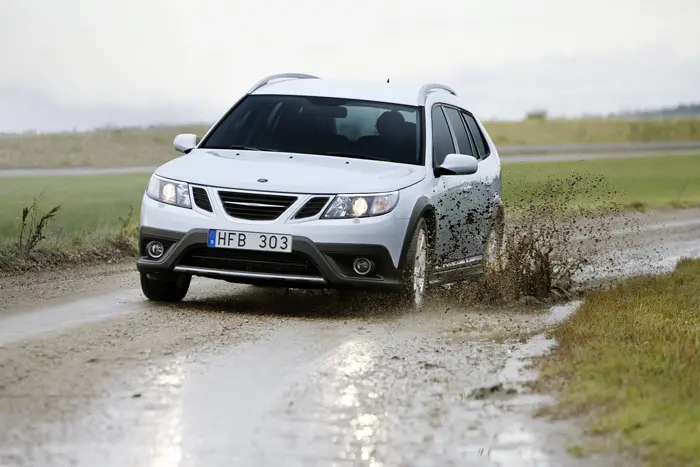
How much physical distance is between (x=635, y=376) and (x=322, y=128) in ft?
16.8

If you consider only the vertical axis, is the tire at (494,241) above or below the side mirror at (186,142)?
below

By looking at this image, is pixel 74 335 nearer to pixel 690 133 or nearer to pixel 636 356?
pixel 636 356

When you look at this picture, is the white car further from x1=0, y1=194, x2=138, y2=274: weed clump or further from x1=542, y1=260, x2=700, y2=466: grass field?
x1=0, y1=194, x2=138, y2=274: weed clump

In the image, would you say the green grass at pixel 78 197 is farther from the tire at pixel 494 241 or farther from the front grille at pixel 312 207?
the front grille at pixel 312 207

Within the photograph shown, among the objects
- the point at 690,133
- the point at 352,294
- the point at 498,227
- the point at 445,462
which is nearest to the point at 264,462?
the point at 445,462

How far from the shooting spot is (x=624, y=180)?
44.7m

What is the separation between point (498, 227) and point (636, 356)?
583cm

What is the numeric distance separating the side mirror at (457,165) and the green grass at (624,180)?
62.9 feet

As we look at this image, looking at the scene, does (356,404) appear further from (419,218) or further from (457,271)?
(457,271)

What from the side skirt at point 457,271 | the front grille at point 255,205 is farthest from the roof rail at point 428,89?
the front grille at point 255,205

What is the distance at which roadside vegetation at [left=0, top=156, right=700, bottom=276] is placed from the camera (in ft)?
49.2

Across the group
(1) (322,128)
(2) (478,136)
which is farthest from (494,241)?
(1) (322,128)

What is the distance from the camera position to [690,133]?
80.4m

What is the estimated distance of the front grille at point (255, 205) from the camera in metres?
9.97
